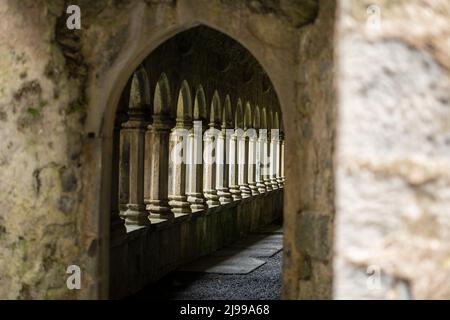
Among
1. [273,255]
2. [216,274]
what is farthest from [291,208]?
[273,255]

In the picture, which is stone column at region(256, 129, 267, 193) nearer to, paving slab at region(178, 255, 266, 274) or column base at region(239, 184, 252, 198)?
column base at region(239, 184, 252, 198)

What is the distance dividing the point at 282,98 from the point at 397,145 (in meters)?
1.91

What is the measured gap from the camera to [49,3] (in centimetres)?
369

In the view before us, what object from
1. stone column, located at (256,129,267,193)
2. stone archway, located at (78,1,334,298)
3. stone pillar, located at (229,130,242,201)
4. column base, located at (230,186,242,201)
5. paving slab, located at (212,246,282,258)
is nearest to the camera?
stone archway, located at (78,1,334,298)

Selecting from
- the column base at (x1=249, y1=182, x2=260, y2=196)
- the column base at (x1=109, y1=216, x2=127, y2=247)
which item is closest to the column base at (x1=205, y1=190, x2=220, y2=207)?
the column base at (x1=249, y1=182, x2=260, y2=196)

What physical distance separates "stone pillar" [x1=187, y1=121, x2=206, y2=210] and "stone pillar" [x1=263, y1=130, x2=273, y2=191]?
544 centimetres

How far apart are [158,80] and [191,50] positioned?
39.7 inches

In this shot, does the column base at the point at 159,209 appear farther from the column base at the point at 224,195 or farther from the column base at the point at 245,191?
the column base at the point at 245,191

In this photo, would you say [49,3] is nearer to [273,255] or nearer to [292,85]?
[292,85]

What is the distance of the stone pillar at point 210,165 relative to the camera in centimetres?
1044

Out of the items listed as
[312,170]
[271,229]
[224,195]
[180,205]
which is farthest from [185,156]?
[312,170]

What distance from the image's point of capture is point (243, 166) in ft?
43.3

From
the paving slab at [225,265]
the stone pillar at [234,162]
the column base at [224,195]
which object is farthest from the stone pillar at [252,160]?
the paving slab at [225,265]

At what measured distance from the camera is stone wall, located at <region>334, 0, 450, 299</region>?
151 cm
